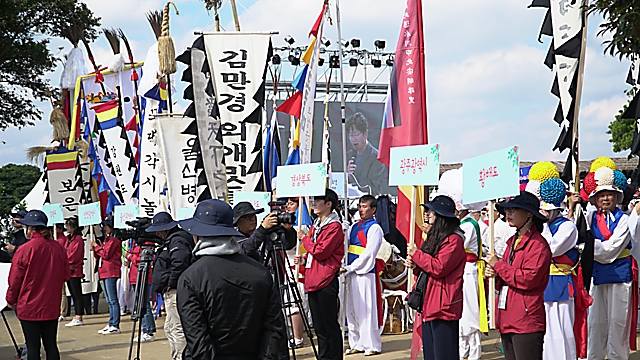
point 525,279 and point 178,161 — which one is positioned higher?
point 178,161

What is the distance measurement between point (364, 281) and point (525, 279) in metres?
4.05

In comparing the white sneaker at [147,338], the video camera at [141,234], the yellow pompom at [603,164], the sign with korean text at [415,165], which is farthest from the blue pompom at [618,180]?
the white sneaker at [147,338]

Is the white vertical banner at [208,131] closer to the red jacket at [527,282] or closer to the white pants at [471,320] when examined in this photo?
the white pants at [471,320]

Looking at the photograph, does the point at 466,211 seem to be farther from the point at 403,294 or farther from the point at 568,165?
the point at 403,294

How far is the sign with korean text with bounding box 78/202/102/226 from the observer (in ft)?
41.0

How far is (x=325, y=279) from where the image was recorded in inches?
283

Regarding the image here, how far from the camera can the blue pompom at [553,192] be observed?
20.4 feet

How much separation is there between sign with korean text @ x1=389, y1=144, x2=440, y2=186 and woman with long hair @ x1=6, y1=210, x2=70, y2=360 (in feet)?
12.7

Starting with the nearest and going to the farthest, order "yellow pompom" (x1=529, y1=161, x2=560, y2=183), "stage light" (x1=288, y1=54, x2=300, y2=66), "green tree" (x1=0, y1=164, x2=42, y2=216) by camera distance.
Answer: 1. "yellow pompom" (x1=529, y1=161, x2=560, y2=183)
2. "stage light" (x1=288, y1=54, x2=300, y2=66)
3. "green tree" (x1=0, y1=164, x2=42, y2=216)

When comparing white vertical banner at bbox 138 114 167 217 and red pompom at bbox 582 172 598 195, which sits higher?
white vertical banner at bbox 138 114 167 217

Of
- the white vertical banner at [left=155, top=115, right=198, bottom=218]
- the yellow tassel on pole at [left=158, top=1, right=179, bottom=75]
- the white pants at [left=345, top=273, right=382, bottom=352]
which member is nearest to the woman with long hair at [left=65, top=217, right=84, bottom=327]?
the white vertical banner at [left=155, top=115, right=198, bottom=218]

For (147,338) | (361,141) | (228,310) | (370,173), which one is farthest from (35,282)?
(361,141)

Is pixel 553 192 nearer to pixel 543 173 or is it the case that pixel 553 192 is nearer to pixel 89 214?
pixel 543 173

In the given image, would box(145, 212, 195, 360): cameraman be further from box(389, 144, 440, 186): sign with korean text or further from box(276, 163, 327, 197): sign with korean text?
box(389, 144, 440, 186): sign with korean text
